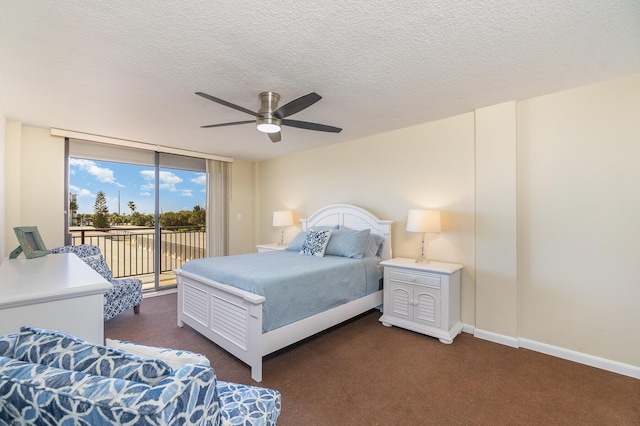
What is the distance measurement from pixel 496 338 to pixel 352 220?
2.15 m

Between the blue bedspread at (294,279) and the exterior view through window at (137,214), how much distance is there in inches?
93.9

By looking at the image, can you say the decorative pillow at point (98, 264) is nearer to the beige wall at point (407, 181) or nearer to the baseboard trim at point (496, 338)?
the beige wall at point (407, 181)

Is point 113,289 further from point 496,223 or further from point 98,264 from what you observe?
point 496,223

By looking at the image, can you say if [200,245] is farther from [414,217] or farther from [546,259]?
[546,259]

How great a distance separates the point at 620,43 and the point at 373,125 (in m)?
2.11

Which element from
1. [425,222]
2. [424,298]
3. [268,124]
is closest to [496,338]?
[424,298]

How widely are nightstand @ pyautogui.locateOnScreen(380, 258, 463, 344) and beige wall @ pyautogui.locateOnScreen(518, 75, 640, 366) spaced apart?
A: 0.64 m

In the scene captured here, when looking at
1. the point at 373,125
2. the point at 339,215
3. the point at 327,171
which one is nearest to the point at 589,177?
the point at 373,125

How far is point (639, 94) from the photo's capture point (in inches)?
87.7

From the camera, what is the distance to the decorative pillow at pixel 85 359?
73 centimetres

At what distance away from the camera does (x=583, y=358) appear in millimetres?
2424

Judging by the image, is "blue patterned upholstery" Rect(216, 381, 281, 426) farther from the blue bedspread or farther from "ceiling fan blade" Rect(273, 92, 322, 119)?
"ceiling fan blade" Rect(273, 92, 322, 119)

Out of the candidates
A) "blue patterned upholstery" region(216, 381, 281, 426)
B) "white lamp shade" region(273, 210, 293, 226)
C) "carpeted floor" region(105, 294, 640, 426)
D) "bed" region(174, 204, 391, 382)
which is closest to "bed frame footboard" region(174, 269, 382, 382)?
"bed" region(174, 204, 391, 382)

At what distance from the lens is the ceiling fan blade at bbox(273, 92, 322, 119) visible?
2039 millimetres
